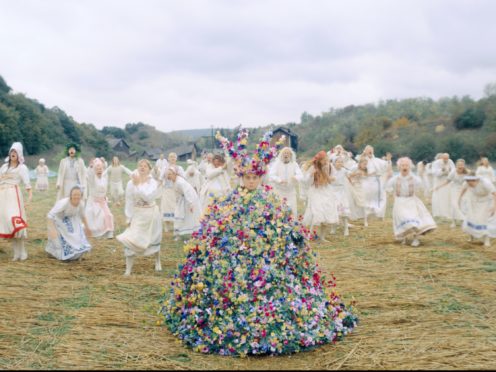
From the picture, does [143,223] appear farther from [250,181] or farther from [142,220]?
[250,181]

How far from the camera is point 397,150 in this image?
159 feet

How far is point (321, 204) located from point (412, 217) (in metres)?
1.77

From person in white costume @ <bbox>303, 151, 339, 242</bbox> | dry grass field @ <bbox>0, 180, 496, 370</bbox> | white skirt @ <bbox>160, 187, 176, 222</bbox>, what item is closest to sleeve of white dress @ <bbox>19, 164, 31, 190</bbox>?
dry grass field @ <bbox>0, 180, 496, 370</bbox>

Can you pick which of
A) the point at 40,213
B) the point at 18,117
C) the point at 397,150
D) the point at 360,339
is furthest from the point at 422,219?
the point at 18,117

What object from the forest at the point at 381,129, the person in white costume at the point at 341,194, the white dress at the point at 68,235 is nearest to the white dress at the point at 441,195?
the person in white costume at the point at 341,194

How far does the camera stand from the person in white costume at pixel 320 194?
1038cm

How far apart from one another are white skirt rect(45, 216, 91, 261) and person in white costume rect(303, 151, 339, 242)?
14.7 ft

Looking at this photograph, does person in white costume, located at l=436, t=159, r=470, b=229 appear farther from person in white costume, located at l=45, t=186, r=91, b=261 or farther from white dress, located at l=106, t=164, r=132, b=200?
white dress, located at l=106, t=164, r=132, b=200

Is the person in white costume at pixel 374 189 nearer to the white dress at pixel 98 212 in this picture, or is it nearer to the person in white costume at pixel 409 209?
the person in white costume at pixel 409 209

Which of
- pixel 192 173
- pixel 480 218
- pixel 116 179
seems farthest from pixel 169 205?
pixel 116 179

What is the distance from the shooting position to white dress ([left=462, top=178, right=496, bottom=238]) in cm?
1012

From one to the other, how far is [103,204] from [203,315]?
24.7 feet

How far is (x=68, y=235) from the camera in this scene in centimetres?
883

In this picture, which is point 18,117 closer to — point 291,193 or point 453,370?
point 291,193
